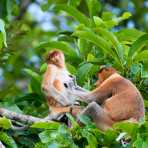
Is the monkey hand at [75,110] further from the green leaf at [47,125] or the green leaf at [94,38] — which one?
the green leaf at [47,125]

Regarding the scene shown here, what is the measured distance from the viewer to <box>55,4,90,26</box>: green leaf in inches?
263

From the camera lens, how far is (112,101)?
228 inches

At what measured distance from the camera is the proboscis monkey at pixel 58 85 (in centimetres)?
623

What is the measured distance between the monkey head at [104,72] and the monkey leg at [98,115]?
0.37 metres

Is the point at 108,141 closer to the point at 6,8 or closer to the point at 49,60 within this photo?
the point at 49,60

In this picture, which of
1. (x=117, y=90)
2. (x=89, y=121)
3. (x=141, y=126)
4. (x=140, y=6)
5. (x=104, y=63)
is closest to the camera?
(x=141, y=126)

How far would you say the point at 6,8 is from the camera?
7.02 meters

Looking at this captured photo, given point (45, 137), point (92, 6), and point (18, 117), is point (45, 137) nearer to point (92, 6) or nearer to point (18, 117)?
point (18, 117)

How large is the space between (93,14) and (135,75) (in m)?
1.21

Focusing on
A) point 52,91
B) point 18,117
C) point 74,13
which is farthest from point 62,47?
point 18,117

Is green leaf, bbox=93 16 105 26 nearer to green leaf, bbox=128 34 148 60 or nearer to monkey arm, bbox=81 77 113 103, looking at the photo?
green leaf, bbox=128 34 148 60

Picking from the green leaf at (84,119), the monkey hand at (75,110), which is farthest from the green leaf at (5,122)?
the monkey hand at (75,110)

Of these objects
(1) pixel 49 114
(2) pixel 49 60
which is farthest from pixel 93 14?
(1) pixel 49 114

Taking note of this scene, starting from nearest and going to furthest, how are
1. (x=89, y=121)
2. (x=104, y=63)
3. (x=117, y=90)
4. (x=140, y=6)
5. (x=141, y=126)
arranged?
(x=141, y=126)
(x=89, y=121)
(x=117, y=90)
(x=104, y=63)
(x=140, y=6)
